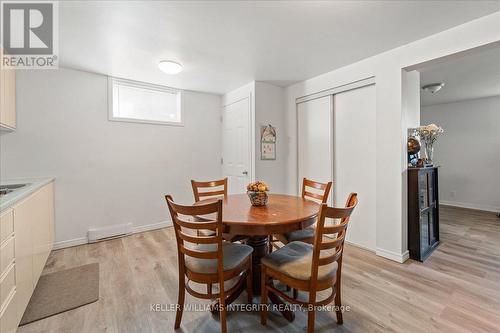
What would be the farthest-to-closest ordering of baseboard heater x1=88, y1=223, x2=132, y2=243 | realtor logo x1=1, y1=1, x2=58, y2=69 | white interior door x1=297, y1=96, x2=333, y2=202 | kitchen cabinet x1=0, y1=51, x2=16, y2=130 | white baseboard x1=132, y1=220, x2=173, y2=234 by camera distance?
white baseboard x1=132, y1=220, x2=173, y2=234, white interior door x1=297, y1=96, x2=333, y2=202, baseboard heater x1=88, y1=223, x2=132, y2=243, kitchen cabinet x1=0, y1=51, x2=16, y2=130, realtor logo x1=1, y1=1, x2=58, y2=69

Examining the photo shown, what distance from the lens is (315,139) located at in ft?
11.1

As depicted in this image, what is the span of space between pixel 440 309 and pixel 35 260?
3387 millimetres

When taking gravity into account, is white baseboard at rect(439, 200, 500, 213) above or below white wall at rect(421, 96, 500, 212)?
below

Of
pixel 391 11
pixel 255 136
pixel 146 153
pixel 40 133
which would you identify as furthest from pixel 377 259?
pixel 40 133

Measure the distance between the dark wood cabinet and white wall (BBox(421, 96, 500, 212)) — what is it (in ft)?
10.6

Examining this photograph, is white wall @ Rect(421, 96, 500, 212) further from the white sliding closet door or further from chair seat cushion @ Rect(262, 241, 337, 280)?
chair seat cushion @ Rect(262, 241, 337, 280)

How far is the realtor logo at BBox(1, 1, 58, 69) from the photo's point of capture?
5.72 feet

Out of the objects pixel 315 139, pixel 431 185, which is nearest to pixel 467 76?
pixel 431 185

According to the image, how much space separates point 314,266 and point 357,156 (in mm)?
A: 2055

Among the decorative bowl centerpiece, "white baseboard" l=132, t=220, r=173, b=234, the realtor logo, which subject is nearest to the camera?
the realtor logo

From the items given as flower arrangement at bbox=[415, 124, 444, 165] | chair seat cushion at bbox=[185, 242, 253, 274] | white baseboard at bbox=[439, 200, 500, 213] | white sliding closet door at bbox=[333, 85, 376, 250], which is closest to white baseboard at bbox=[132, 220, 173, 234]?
chair seat cushion at bbox=[185, 242, 253, 274]

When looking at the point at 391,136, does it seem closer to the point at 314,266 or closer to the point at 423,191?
the point at 423,191

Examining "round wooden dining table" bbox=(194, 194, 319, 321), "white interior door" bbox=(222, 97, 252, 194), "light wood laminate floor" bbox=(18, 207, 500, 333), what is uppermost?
"white interior door" bbox=(222, 97, 252, 194)

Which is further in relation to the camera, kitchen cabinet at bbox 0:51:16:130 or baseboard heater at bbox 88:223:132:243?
baseboard heater at bbox 88:223:132:243
